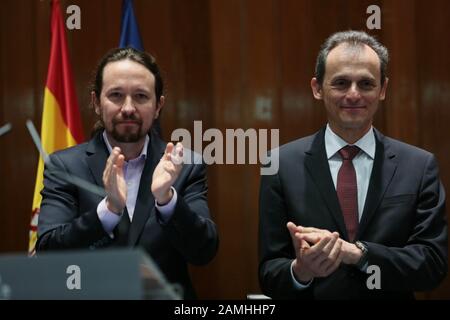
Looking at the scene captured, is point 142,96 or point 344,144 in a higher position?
point 142,96

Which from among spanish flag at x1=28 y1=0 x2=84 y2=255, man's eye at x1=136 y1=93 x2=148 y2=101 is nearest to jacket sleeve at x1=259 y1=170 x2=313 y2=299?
man's eye at x1=136 y1=93 x2=148 y2=101

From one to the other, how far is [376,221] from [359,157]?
214 millimetres

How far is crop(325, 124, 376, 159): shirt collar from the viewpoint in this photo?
1973mm

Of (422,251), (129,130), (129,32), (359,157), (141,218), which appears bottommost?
(422,251)

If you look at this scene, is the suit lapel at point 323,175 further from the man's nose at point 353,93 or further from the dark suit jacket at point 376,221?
the man's nose at point 353,93

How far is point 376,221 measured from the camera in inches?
73.0

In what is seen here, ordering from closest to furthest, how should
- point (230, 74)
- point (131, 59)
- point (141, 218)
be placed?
point (141, 218) → point (131, 59) → point (230, 74)

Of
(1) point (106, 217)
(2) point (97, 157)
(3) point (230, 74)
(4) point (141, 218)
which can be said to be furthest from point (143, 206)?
(3) point (230, 74)

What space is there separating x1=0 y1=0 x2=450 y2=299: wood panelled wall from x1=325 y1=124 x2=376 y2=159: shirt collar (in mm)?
1207

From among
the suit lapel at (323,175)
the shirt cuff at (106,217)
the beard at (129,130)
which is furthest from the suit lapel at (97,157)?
the suit lapel at (323,175)

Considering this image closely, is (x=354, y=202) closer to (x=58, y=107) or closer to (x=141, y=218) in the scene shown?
(x=141, y=218)

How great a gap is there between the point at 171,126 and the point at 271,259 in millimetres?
1454

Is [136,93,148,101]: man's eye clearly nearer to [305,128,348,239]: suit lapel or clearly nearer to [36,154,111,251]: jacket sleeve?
[36,154,111,251]: jacket sleeve
